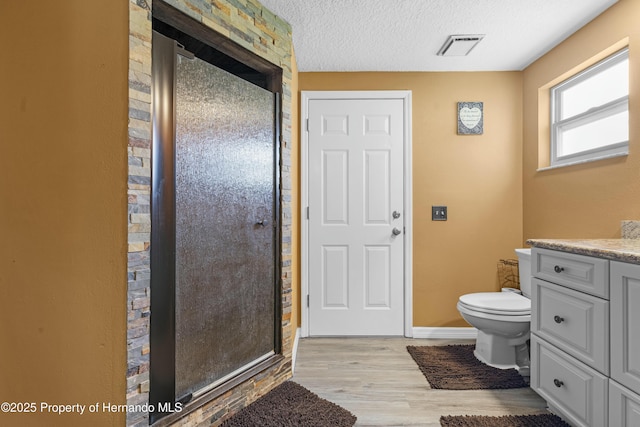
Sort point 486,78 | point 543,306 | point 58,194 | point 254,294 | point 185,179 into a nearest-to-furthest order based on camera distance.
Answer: point 58,194, point 185,179, point 543,306, point 254,294, point 486,78

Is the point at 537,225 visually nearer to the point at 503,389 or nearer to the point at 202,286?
the point at 503,389

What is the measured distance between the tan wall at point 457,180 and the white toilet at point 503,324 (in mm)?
418

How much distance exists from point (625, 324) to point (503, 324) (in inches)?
36.8

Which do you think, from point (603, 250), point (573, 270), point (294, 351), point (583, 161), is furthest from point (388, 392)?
point (583, 161)

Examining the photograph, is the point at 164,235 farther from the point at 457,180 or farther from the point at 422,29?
the point at 457,180

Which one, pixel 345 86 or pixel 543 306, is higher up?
pixel 345 86

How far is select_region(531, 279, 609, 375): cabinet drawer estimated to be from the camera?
1282 millimetres

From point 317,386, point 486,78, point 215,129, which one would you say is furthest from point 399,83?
point 317,386

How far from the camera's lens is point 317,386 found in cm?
201

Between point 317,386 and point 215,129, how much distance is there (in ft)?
5.22

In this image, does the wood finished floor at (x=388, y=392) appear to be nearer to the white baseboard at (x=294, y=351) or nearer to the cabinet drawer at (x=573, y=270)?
the white baseboard at (x=294, y=351)

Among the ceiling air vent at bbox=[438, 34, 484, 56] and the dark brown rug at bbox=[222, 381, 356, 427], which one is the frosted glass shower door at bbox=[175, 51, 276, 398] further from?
the ceiling air vent at bbox=[438, 34, 484, 56]

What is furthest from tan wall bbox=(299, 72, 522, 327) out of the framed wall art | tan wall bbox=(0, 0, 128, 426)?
tan wall bbox=(0, 0, 128, 426)

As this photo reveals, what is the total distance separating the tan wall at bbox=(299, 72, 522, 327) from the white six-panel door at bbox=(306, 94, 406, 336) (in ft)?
0.55
